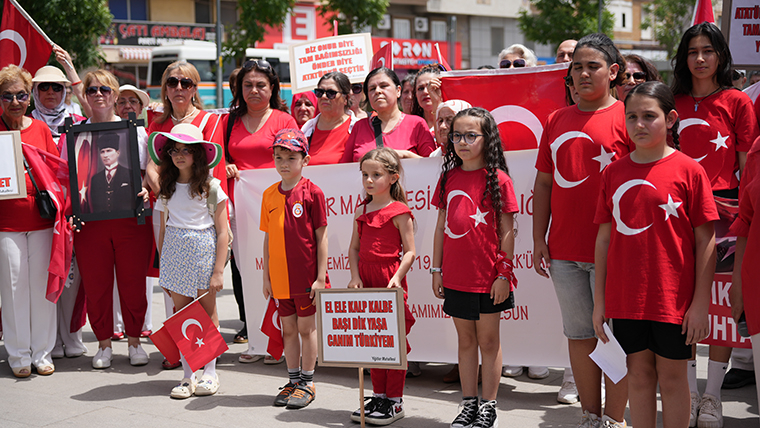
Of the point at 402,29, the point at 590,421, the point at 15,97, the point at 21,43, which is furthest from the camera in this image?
the point at 402,29

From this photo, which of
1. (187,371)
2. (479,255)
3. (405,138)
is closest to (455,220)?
(479,255)

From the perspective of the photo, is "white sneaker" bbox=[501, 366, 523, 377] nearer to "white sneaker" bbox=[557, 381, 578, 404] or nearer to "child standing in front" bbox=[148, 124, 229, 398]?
"white sneaker" bbox=[557, 381, 578, 404]

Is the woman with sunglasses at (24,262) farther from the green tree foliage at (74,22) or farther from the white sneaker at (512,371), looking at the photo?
the green tree foliage at (74,22)

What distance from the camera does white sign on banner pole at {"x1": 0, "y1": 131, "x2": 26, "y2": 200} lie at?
5.21 m

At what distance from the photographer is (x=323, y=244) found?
181 inches

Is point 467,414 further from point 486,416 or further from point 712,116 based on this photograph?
point 712,116

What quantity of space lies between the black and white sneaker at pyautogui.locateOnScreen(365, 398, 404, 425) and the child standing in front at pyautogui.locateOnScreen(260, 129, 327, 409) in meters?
0.58

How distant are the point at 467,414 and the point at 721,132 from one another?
2.10 metres

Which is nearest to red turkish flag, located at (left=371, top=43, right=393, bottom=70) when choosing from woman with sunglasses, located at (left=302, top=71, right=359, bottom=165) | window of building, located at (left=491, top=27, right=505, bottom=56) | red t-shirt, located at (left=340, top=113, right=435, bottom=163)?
woman with sunglasses, located at (left=302, top=71, right=359, bottom=165)

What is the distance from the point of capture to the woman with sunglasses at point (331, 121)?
5.50 meters

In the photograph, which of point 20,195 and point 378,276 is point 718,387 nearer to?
point 378,276

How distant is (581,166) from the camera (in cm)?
365

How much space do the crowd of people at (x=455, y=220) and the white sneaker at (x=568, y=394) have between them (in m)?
0.01

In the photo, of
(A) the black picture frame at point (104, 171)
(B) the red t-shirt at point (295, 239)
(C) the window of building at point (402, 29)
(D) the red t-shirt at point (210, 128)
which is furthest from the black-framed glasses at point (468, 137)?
(C) the window of building at point (402, 29)
